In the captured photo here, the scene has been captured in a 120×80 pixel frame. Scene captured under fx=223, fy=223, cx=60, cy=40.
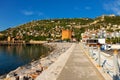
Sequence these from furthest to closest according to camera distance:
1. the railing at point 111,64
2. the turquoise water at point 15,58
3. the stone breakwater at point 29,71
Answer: the turquoise water at point 15,58, the stone breakwater at point 29,71, the railing at point 111,64

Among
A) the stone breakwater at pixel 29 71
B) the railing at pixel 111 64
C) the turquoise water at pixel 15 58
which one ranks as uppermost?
the railing at pixel 111 64

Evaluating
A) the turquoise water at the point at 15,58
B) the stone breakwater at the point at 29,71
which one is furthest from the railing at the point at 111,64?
the turquoise water at the point at 15,58

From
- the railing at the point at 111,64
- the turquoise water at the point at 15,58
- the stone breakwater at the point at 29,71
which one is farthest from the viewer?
the turquoise water at the point at 15,58

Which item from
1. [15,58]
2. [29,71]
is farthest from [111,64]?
[15,58]

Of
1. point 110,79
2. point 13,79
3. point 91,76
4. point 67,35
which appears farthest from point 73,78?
point 67,35

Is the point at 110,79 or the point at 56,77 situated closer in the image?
the point at 110,79

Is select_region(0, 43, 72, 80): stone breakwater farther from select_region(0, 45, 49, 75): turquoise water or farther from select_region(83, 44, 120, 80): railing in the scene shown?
select_region(0, 45, 49, 75): turquoise water

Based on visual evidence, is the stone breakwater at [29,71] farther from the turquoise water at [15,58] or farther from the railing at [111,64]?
the turquoise water at [15,58]

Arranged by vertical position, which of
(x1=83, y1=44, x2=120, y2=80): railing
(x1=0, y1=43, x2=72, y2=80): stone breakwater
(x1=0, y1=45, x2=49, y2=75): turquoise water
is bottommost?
(x1=0, y1=45, x2=49, y2=75): turquoise water

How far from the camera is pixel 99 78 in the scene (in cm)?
1158

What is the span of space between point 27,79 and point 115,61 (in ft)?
21.0

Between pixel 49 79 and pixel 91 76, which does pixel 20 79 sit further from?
pixel 91 76

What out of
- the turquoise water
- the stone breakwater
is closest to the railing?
the stone breakwater

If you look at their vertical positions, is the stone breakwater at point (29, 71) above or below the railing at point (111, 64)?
below
